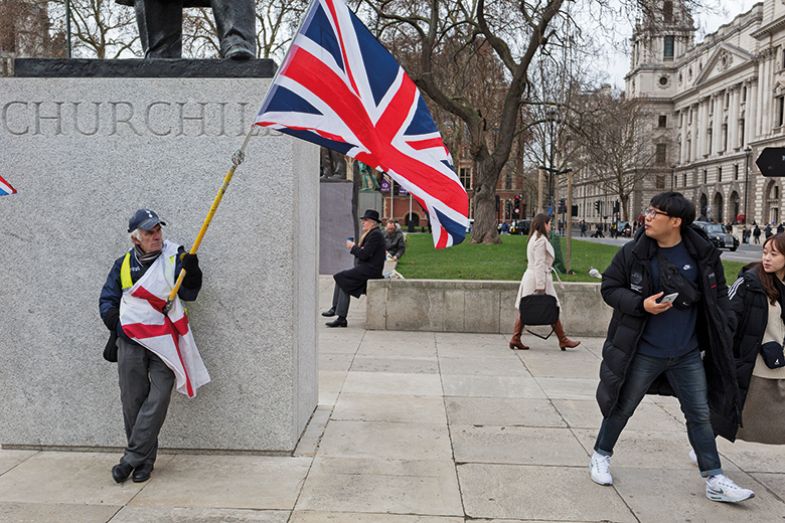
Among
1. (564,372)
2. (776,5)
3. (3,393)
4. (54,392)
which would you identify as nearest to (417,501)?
(54,392)

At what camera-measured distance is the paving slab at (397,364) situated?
773cm

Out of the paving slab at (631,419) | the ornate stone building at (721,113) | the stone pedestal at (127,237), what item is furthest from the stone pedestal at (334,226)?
the ornate stone building at (721,113)

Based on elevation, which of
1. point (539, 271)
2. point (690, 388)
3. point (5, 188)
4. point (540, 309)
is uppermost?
point (5, 188)

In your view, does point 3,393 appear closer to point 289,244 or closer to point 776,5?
point 289,244

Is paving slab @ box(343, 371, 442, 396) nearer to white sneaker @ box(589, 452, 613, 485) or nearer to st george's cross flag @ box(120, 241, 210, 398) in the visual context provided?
white sneaker @ box(589, 452, 613, 485)

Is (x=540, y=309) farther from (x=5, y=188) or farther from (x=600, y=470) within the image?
(x=5, y=188)

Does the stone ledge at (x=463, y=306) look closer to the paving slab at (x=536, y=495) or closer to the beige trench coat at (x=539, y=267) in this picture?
the beige trench coat at (x=539, y=267)

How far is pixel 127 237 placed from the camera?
4746 mm

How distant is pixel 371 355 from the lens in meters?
8.59

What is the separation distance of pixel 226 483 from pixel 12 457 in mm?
1635

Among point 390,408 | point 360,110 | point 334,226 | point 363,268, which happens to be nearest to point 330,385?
point 390,408

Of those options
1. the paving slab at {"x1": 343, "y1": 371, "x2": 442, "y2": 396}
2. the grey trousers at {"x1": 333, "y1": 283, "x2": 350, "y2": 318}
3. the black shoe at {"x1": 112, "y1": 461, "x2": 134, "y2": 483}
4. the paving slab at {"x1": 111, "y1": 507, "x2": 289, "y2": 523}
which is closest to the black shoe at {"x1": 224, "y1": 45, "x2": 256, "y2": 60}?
the black shoe at {"x1": 112, "y1": 461, "x2": 134, "y2": 483}

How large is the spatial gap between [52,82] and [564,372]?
5.83 meters

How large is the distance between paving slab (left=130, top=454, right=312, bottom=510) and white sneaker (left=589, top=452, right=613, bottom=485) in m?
1.87
